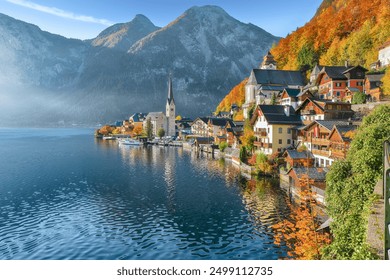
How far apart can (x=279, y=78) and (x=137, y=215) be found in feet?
293

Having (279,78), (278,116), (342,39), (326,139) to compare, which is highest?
(342,39)

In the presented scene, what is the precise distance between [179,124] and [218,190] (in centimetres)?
13047

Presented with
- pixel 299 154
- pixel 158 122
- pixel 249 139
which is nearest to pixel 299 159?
pixel 299 154

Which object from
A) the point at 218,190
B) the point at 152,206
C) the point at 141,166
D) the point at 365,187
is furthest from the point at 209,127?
the point at 365,187

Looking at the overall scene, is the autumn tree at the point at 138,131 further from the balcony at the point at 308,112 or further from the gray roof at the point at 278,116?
the balcony at the point at 308,112

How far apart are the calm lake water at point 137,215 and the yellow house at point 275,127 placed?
9.77 metres

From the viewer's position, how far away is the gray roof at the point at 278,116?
6291cm

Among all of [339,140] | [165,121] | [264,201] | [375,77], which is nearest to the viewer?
[264,201]

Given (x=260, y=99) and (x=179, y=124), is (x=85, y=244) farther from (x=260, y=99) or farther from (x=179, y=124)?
(x=179, y=124)

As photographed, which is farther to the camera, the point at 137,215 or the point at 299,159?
the point at 299,159

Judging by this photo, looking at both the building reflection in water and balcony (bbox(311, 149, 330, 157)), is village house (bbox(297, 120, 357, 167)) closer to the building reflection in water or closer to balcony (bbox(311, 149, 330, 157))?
balcony (bbox(311, 149, 330, 157))

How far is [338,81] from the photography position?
76125 mm

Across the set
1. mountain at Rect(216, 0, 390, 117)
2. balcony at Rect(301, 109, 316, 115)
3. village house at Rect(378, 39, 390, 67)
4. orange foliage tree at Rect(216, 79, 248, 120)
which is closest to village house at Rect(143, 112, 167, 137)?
orange foliage tree at Rect(216, 79, 248, 120)

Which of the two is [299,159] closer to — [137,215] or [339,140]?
[339,140]
